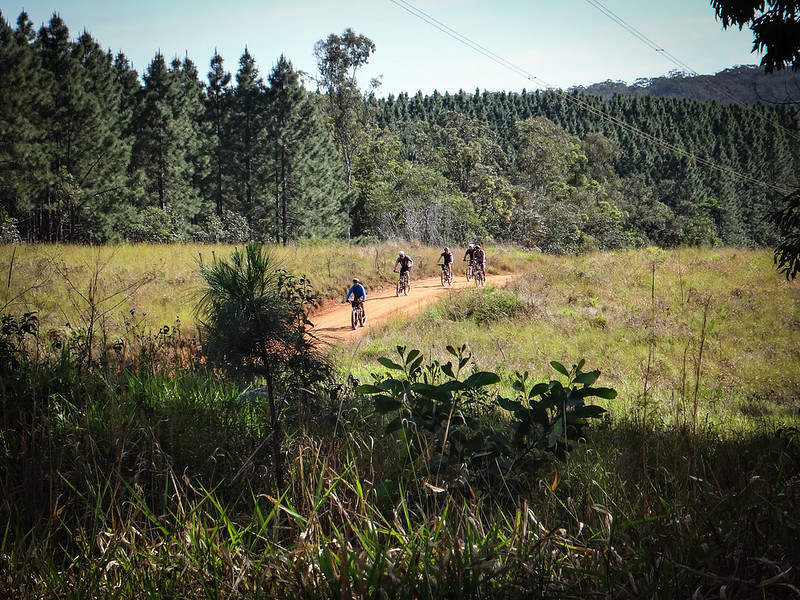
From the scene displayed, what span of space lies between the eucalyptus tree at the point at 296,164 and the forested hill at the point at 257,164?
101 mm

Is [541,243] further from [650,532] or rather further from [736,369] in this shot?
[650,532]

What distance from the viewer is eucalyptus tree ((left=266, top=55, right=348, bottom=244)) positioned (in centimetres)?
4056

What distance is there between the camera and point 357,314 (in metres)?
14.2

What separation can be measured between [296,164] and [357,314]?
2967 cm

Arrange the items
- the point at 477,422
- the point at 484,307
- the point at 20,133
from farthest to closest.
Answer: the point at 484,307
the point at 20,133
the point at 477,422

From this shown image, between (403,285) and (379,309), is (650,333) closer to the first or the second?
(379,309)

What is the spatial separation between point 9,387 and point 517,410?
271cm

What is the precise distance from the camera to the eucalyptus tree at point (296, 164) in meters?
40.6

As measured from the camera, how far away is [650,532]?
1735 mm

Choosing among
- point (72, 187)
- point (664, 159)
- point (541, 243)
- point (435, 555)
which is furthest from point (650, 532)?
point (664, 159)

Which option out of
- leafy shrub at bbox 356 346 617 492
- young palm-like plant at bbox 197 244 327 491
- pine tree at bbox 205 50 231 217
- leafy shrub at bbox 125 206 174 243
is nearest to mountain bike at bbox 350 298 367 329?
young palm-like plant at bbox 197 244 327 491

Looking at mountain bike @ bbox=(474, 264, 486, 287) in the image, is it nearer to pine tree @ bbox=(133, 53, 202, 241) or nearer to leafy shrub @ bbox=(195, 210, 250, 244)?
leafy shrub @ bbox=(195, 210, 250, 244)

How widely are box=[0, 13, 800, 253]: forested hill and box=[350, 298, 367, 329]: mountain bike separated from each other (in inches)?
236

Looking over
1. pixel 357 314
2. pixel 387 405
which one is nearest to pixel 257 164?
pixel 357 314
